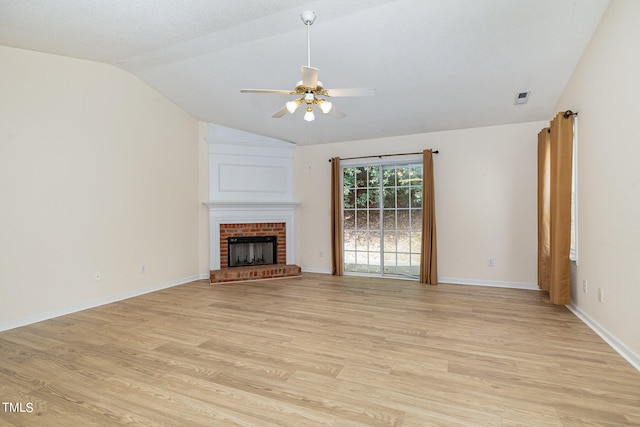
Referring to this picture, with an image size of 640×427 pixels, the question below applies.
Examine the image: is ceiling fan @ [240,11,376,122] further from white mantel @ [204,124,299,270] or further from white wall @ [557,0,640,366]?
white mantel @ [204,124,299,270]

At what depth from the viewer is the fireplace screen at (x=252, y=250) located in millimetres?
5781

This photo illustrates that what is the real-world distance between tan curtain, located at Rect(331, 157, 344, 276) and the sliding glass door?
0.19 metres

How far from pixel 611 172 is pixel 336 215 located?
12.4ft

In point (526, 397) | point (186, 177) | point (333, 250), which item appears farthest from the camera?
point (333, 250)

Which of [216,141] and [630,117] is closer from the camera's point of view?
[630,117]

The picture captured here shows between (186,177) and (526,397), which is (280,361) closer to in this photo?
(526,397)

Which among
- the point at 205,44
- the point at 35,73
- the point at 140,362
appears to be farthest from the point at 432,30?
the point at 35,73

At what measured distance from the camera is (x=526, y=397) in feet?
6.26

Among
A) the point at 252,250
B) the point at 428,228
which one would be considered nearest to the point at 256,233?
the point at 252,250

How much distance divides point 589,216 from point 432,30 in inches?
95.1

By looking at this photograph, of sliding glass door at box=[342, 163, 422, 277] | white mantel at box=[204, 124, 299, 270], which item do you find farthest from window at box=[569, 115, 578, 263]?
white mantel at box=[204, 124, 299, 270]

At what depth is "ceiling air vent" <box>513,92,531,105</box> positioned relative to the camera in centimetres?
387

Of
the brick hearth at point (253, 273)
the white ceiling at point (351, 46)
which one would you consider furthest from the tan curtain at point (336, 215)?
the white ceiling at point (351, 46)

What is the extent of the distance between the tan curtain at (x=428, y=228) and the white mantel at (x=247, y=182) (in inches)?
93.2
